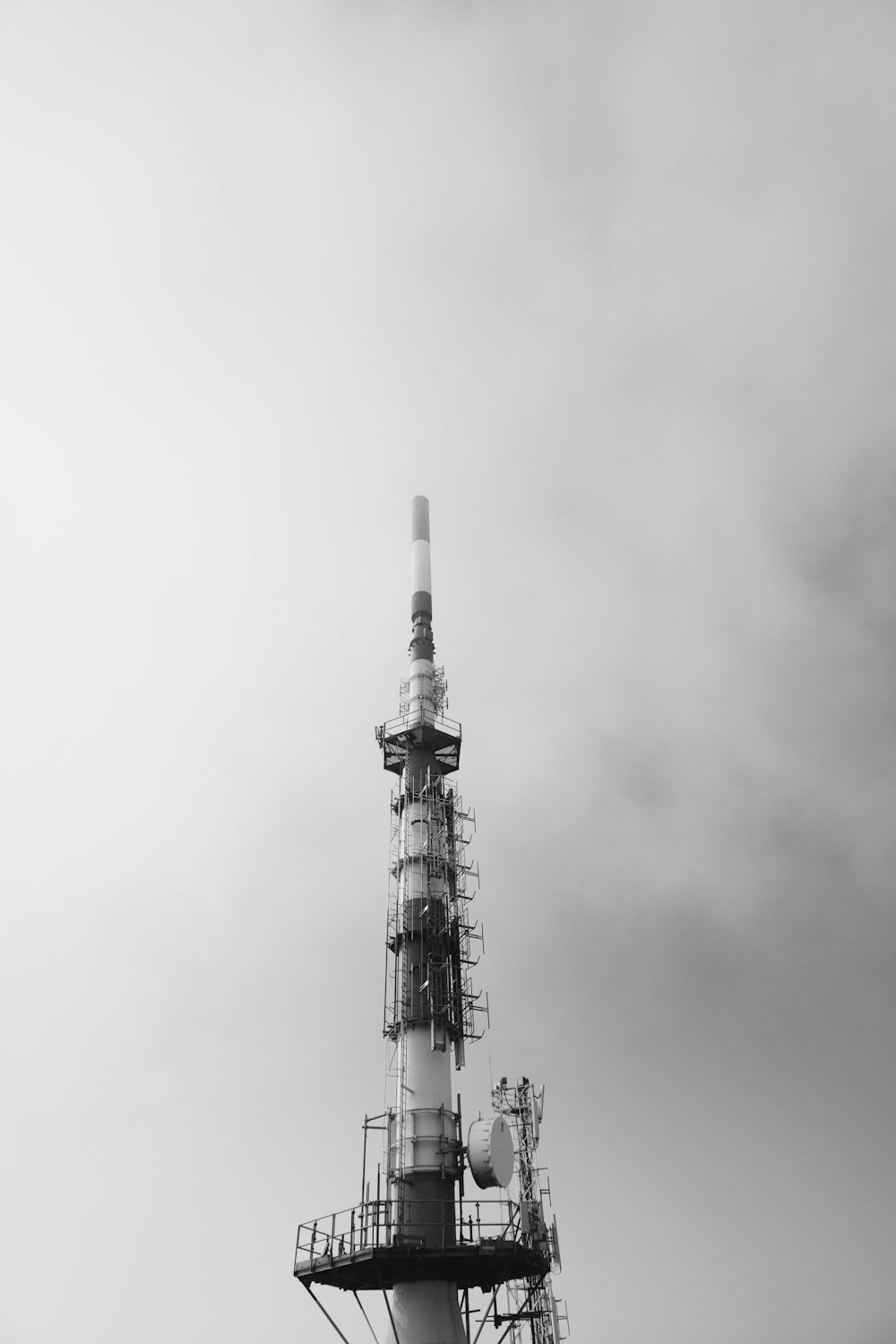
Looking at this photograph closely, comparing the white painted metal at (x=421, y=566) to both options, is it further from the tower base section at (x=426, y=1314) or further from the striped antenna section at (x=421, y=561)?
the tower base section at (x=426, y=1314)

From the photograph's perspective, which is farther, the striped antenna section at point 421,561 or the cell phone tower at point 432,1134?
the striped antenna section at point 421,561

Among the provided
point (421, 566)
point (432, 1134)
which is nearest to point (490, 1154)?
point (432, 1134)

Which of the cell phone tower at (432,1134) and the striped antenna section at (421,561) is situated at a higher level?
the striped antenna section at (421,561)

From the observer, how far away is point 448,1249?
3756 cm

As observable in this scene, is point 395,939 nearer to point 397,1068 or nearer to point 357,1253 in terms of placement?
point 397,1068

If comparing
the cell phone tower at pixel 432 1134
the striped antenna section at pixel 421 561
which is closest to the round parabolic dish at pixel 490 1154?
the cell phone tower at pixel 432 1134

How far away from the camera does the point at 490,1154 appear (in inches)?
1547

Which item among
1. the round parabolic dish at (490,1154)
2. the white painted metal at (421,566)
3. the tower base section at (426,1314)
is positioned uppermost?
the white painted metal at (421,566)

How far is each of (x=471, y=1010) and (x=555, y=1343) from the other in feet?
67.8

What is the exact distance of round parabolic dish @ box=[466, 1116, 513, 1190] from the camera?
39.1 meters

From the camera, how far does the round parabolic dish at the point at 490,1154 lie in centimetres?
3912

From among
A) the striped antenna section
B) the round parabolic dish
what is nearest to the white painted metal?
the striped antenna section

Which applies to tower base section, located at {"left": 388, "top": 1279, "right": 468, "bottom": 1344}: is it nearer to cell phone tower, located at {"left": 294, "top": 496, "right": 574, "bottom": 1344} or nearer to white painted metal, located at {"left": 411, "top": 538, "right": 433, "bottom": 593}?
cell phone tower, located at {"left": 294, "top": 496, "right": 574, "bottom": 1344}

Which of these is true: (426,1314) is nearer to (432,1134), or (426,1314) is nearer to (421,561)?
(432,1134)
